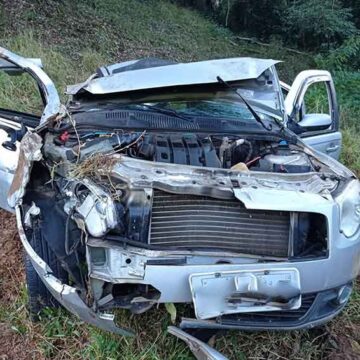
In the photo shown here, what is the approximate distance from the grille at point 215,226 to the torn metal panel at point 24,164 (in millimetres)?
678

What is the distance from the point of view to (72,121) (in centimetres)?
312

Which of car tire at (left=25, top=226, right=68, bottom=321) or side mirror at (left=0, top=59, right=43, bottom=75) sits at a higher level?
side mirror at (left=0, top=59, right=43, bottom=75)

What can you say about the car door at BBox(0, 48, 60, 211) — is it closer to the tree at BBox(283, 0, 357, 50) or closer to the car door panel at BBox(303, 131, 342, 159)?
the car door panel at BBox(303, 131, 342, 159)

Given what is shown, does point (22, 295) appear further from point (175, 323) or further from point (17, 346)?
point (175, 323)

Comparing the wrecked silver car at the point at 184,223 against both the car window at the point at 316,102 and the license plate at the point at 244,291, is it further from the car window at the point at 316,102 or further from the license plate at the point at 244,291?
the car window at the point at 316,102

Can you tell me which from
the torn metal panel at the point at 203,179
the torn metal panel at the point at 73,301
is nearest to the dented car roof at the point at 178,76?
the torn metal panel at the point at 203,179

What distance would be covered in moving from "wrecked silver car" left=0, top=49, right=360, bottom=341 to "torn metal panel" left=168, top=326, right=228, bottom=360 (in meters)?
0.08

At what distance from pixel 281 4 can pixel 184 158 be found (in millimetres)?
14327

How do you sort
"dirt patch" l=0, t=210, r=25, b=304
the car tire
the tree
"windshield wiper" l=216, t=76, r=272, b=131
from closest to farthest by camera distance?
the car tire
"dirt patch" l=0, t=210, r=25, b=304
"windshield wiper" l=216, t=76, r=272, b=131
the tree

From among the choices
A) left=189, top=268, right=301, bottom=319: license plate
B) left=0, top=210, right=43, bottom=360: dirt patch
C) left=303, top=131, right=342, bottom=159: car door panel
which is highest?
left=303, top=131, right=342, bottom=159: car door panel

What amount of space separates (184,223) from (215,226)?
0.15 m

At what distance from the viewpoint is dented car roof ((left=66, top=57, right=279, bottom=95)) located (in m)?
3.55

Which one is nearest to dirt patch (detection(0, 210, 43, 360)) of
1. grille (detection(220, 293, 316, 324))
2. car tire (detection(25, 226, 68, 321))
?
car tire (detection(25, 226, 68, 321))

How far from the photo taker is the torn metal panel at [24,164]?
106 inches
